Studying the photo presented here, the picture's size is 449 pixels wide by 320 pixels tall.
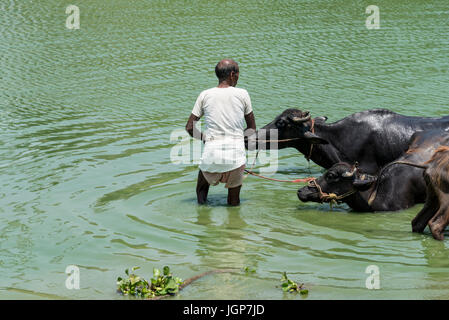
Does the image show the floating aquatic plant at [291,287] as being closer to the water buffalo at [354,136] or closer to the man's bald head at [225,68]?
the man's bald head at [225,68]

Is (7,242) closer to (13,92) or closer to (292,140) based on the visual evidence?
(292,140)

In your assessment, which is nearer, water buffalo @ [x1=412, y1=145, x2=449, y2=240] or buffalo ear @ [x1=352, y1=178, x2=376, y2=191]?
water buffalo @ [x1=412, y1=145, x2=449, y2=240]

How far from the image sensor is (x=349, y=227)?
826cm

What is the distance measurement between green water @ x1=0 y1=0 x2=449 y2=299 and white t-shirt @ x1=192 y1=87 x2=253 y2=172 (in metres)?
0.64

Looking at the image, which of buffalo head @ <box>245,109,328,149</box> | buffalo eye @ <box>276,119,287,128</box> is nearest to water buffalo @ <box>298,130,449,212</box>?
buffalo head @ <box>245,109,328,149</box>

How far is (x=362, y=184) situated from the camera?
8570 millimetres

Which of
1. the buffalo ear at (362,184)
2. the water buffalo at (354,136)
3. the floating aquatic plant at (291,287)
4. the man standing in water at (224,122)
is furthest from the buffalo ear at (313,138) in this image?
the floating aquatic plant at (291,287)

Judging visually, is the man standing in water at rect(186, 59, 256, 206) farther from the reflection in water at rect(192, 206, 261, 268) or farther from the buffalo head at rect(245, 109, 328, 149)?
the buffalo head at rect(245, 109, 328, 149)

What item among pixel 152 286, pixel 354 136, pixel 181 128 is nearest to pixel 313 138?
pixel 354 136

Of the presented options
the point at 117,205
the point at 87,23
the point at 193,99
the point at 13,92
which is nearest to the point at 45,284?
the point at 117,205

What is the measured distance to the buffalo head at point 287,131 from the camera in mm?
10211

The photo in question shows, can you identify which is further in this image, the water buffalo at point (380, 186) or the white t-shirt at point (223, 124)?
the water buffalo at point (380, 186)

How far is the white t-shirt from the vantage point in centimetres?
835

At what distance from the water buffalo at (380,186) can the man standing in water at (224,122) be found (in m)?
0.92
